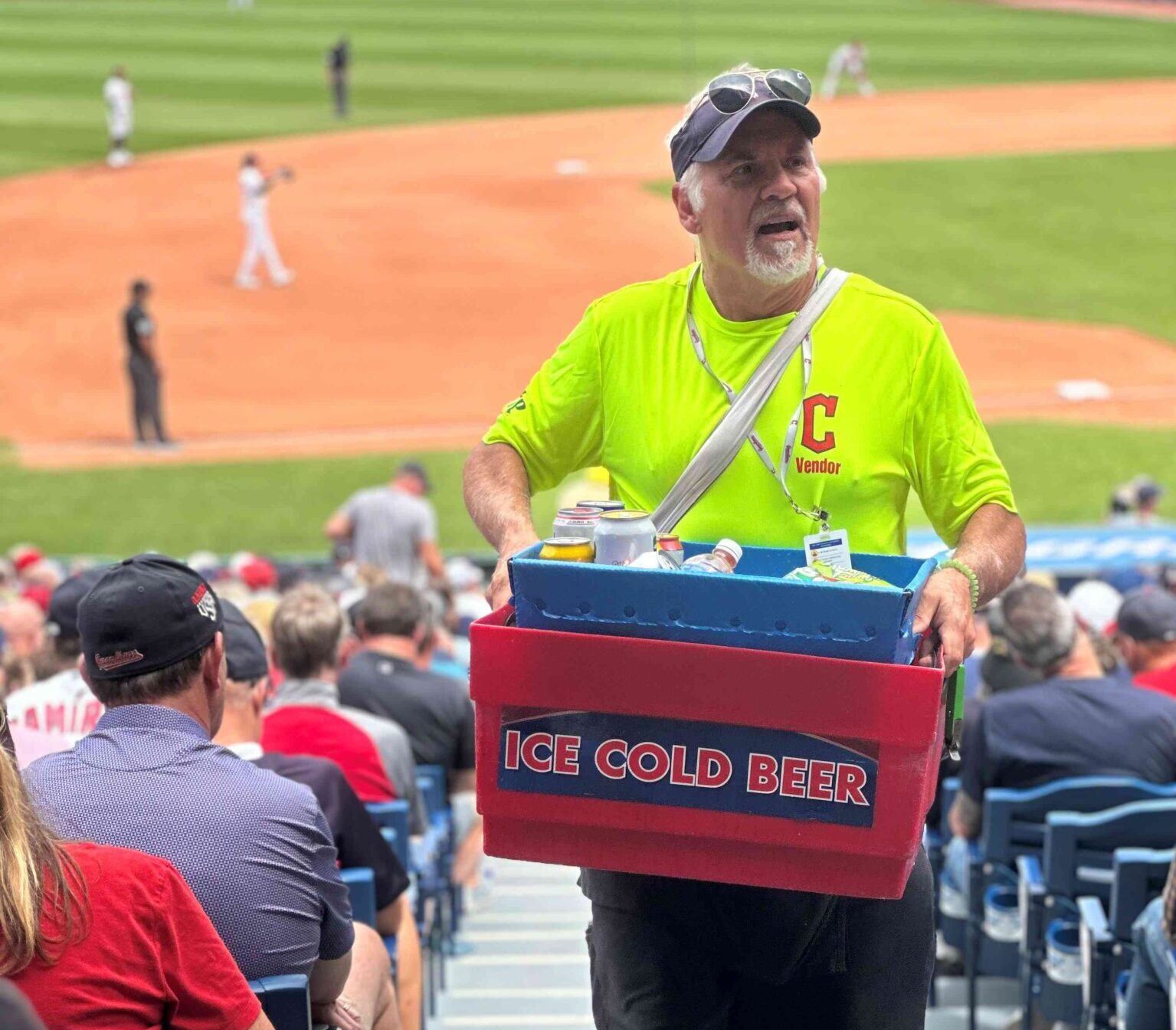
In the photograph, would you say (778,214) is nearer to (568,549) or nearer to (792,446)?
(792,446)

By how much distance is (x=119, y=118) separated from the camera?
32969 millimetres

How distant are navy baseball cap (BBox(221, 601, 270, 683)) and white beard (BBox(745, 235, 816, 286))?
1839 millimetres

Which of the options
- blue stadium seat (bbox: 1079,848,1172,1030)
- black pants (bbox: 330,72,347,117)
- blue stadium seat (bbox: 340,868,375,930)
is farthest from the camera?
black pants (bbox: 330,72,347,117)

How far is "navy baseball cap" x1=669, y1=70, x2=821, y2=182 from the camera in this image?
108 inches

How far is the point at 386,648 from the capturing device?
6465 millimetres

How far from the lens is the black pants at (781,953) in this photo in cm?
265

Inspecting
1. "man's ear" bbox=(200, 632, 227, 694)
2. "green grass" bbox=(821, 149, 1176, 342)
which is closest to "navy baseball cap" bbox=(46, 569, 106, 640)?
"man's ear" bbox=(200, 632, 227, 694)

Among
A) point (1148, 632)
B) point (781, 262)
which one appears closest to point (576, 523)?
point (781, 262)

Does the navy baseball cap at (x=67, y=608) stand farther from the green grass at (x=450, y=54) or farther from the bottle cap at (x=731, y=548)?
the green grass at (x=450, y=54)

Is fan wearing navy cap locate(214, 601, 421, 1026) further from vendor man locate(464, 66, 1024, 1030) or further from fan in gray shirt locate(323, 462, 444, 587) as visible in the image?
fan in gray shirt locate(323, 462, 444, 587)

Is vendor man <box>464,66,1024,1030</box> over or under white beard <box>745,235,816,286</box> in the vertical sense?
under

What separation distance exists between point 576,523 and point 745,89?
77cm

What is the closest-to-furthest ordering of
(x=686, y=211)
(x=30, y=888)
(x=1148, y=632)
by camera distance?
1. (x=30, y=888)
2. (x=686, y=211)
3. (x=1148, y=632)

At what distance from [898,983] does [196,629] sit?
148 cm
